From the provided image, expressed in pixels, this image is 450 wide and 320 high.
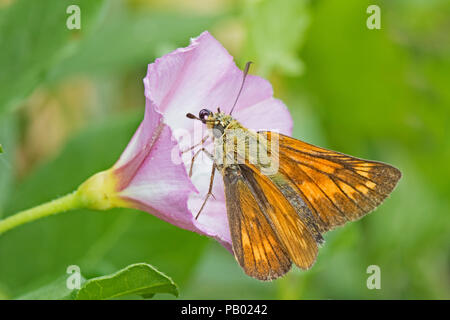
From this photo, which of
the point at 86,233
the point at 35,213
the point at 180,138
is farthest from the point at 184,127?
the point at 86,233

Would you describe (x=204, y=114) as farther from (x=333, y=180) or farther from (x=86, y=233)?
(x=86, y=233)

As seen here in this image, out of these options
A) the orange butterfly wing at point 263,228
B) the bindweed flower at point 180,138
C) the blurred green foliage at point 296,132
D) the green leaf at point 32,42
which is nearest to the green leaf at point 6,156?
the blurred green foliage at point 296,132

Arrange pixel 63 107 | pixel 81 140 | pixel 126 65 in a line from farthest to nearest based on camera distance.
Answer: pixel 63 107 → pixel 126 65 → pixel 81 140

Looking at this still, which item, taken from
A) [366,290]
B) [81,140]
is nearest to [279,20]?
[81,140]

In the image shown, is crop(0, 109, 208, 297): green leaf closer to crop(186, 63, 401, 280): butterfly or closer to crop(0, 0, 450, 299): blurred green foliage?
crop(0, 0, 450, 299): blurred green foliage

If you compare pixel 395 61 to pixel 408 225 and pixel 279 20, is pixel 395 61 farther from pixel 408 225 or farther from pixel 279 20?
pixel 279 20

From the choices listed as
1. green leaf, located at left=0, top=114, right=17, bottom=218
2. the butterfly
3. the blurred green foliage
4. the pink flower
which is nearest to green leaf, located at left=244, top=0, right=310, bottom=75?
the blurred green foliage
